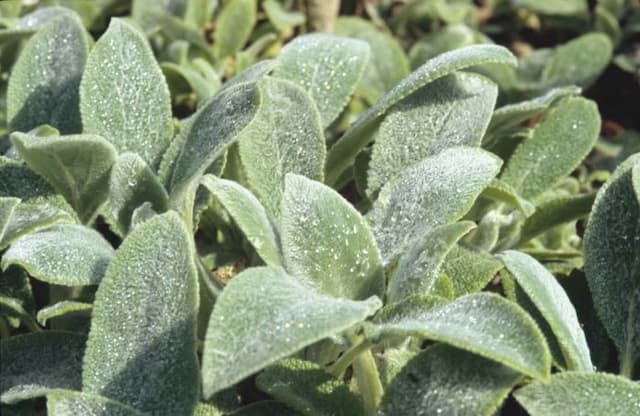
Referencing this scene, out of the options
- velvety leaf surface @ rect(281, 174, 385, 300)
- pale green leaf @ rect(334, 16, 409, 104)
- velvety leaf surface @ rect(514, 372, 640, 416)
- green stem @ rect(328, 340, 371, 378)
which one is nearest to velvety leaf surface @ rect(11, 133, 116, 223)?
velvety leaf surface @ rect(281, 174, 385, 300)

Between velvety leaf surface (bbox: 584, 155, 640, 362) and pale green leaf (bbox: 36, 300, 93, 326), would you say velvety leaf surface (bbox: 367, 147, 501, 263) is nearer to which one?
velvety leaf surface (bbox: 584, 155, 640, 362)

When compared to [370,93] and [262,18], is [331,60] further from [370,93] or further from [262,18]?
[262,18]

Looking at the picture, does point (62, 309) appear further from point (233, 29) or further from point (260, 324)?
point (233, 29)

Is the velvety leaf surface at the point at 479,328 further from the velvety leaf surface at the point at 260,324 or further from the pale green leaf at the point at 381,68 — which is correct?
the pale green leaf at the point at 381,68

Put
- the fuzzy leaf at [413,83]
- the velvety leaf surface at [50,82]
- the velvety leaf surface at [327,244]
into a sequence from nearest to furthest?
A: the velvety leaf surface at [327,244] → the fuzzy leaf at [413,83] → the velvety leaf surface at [50,82]

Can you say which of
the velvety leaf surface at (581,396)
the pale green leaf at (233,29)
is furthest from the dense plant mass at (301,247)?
the pale green leaf at (233,29)

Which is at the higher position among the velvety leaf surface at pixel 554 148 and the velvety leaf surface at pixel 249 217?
the velvety leaf surface at pixel 249 217
